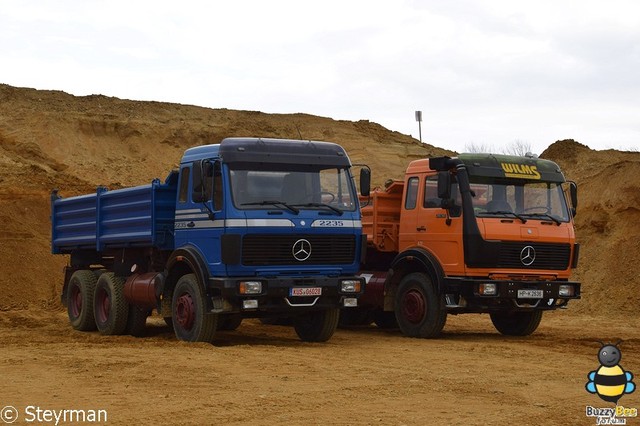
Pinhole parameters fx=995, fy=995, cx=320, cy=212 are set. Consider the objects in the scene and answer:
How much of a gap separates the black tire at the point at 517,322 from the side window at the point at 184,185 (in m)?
6.40

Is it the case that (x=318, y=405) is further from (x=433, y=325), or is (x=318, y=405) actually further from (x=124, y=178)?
(x=124, y=178)

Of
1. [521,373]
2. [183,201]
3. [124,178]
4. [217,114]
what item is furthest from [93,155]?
[521,373]

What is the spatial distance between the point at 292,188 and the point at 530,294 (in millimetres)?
4605

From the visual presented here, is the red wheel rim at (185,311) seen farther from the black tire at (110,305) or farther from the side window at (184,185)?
the black tire at (110,305)

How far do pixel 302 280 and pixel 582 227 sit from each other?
1698 centimetres

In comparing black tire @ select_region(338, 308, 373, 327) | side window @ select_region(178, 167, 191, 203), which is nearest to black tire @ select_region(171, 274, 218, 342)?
side window @ select_region(178, 167, 191, 203)

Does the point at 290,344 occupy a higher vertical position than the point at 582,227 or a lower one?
lower

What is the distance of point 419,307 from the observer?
697 inches

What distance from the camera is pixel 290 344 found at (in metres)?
16.5

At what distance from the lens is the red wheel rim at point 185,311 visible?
15.7 metres

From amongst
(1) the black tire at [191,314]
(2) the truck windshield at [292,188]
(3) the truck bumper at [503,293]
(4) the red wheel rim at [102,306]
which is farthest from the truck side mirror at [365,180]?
(4) the red wheel rim at [102,306]

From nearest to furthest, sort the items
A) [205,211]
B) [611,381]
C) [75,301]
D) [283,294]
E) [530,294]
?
[611,381] < [283,294] < [205,211] < [530,294] < [75,301]

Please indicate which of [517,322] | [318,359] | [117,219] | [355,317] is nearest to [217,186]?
[318,359]

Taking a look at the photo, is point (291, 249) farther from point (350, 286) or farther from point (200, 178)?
point (200, 178)
